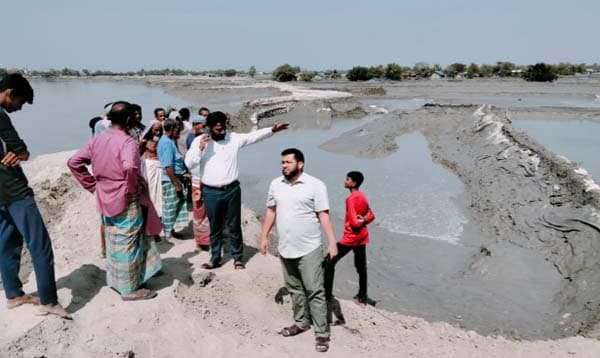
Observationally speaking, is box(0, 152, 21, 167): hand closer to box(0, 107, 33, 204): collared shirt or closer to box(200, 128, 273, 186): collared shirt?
box(0, 107, 33, 204): collared shirt

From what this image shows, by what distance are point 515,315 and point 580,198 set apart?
4409 mm

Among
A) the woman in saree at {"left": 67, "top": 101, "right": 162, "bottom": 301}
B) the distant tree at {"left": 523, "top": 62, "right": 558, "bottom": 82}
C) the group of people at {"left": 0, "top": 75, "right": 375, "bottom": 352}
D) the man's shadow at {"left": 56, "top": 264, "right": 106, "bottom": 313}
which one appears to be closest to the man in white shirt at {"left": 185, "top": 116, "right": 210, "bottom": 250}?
the group of people at {"left": 0, "top": 75, "right": 375, "bottom": 352}

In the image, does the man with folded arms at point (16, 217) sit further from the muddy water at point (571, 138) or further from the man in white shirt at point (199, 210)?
the muddy water at point (571, 138)

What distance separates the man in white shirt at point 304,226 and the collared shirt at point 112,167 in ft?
3.68

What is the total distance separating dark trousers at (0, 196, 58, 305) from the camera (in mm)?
3168

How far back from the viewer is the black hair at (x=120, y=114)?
11.2 feet

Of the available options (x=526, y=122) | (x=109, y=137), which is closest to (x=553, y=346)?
(x=109, y=137)

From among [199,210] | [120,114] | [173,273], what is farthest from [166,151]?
[120,114]

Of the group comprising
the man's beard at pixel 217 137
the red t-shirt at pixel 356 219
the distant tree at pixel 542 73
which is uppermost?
the distant tree at pixel 542 73

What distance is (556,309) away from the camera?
17.2 feet

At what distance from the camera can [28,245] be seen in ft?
10.4

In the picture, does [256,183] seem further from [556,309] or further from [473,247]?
[556,309]

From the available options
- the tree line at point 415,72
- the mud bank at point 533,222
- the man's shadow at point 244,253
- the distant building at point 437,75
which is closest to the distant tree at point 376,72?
the tree line at point 415,72

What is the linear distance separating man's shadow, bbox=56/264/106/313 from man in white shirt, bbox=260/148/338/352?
1.80m
